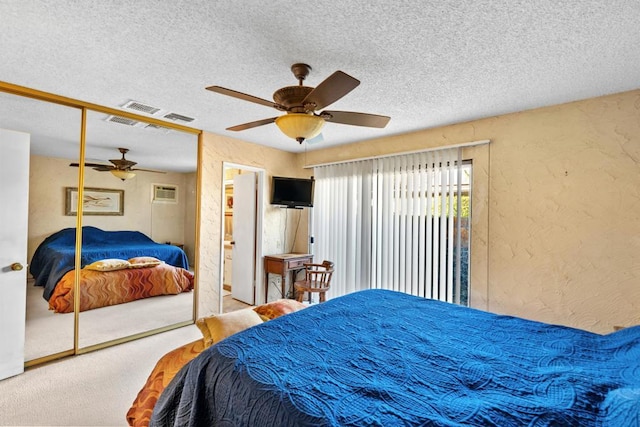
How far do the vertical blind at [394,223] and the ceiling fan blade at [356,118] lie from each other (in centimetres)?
153

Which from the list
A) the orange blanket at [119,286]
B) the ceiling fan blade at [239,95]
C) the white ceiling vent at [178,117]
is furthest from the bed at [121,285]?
the ceiling fan blade at [239,95]

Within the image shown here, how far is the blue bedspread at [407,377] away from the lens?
101 centimetres

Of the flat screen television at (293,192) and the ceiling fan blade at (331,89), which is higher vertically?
the ceiling fan blade at (331,89)

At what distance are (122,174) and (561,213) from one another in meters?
4.33

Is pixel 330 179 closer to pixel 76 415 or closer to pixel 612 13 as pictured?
pixel 612 13

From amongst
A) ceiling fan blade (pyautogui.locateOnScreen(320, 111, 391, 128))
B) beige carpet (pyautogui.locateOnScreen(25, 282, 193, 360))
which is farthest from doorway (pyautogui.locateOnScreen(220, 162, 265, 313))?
ceiling fan blade (pyautogui.locateOnScreen(320, 111, 391, 128))

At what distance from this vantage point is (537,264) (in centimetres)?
279

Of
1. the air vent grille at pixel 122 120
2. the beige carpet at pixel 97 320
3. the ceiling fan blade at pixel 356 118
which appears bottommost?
the beige carpet at pixel 97 320

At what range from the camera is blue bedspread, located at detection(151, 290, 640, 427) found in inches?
39.6

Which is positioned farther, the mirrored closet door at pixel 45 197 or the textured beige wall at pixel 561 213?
the mirrored closet door at pixel 45 197

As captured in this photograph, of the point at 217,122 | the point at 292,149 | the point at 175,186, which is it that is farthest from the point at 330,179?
the point at 175,186

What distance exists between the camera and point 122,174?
3205 mm

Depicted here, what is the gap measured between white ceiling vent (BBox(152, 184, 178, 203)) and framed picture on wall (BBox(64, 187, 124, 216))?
35cm

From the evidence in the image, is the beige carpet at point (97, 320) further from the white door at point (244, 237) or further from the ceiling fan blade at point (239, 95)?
the ceiling fan blade at point (239, 95)
